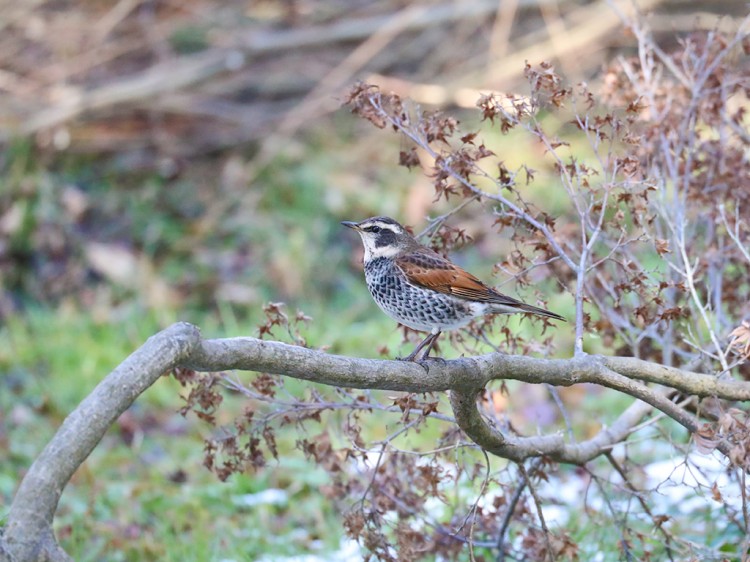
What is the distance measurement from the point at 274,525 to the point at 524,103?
2727mm

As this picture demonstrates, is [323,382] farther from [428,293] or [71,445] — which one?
[428,293]

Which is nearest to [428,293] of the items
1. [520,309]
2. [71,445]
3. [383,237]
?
[520,309]

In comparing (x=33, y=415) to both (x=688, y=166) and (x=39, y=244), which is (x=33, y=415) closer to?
(x=39, y=244)

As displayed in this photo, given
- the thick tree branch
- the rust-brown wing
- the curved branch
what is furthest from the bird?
the curved branch

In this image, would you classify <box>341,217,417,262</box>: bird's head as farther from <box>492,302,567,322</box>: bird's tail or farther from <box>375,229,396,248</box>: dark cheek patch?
<box>492,302,567,322</box>: bird's tail

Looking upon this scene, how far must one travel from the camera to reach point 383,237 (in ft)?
14.3

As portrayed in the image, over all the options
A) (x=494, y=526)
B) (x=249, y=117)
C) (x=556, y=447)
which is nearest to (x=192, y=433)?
(x=494, y=526)

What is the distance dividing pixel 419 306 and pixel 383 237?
492 millimetres

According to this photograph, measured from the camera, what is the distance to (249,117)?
412 inches

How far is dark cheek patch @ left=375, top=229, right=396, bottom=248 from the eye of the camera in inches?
169

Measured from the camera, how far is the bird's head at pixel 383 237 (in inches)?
168

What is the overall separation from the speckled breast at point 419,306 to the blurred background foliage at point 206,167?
2316mm

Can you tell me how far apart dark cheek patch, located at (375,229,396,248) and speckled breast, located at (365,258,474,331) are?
0.19 meters

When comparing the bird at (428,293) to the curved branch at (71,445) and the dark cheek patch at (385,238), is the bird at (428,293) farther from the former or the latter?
the curved branch at (71,445)
